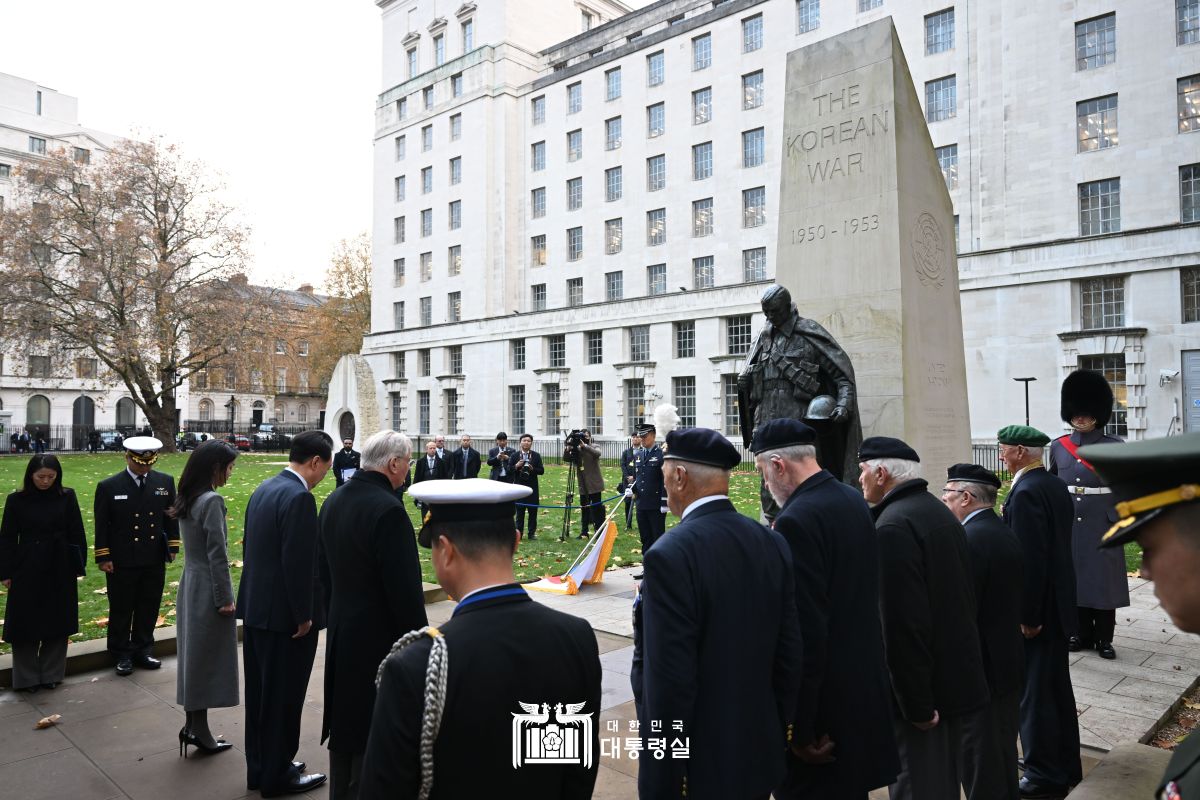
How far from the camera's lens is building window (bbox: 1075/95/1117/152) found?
2917 centimetres

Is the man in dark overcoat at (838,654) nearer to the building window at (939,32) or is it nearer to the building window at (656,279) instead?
the building window at (939,32)

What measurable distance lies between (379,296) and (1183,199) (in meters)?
48.3

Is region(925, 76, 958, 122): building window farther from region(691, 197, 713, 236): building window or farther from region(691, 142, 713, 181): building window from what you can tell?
region(691, 197, 713, 236): building window

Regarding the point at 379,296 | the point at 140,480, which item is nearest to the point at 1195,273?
the point at 140,480

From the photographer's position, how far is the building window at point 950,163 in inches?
1293

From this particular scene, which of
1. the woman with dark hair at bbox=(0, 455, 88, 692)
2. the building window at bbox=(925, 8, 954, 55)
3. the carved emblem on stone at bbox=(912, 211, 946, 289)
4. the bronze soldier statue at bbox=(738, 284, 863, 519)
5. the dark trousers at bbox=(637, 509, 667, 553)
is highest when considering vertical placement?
the building window at bbox=(925, 8, 954, 55)

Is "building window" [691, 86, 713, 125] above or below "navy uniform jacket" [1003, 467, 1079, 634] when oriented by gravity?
above

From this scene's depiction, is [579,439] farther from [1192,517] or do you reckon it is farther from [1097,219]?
[1097,219]

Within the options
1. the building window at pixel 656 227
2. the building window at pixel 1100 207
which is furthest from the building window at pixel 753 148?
the building window at pixel 1100 207

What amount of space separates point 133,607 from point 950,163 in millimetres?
35074

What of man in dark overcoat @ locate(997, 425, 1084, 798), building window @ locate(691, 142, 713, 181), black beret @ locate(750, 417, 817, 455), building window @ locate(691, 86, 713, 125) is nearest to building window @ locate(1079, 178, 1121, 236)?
building window @ locate(691, 142, 713, 181)

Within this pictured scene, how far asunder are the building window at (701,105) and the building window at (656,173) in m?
2.73

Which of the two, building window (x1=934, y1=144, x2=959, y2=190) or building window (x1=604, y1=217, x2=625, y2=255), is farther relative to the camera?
building window (x1=604, y1=217, x2=625, y2=255)

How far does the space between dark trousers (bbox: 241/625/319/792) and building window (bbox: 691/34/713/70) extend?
1652 inches
